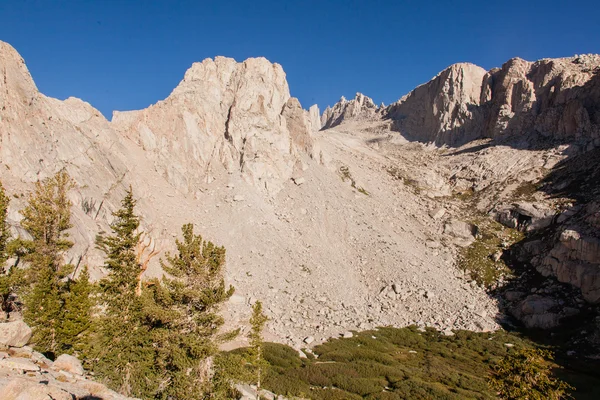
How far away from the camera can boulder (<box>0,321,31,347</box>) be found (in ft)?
53.1

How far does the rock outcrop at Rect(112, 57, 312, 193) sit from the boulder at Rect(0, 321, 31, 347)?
44.0 meters

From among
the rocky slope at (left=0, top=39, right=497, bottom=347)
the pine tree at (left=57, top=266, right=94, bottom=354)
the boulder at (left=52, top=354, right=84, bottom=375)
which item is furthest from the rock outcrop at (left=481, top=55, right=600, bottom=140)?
the boulder at (left=52, top=354, right=84, bottom=375)

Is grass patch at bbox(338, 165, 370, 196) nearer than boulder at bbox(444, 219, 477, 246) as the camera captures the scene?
No

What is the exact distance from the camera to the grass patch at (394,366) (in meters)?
28.8

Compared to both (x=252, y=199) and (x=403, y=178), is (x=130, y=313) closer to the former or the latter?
(x=252, y=199)

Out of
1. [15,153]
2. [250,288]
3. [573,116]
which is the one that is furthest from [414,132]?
[15,153]

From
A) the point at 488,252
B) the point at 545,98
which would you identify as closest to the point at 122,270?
the point at 488,252

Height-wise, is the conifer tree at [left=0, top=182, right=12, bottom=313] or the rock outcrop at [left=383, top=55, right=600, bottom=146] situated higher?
the rock outcrop at [left=383, top=55, right=600, bottom=146]

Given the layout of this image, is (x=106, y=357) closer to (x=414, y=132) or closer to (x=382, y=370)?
(x=382, y=370)

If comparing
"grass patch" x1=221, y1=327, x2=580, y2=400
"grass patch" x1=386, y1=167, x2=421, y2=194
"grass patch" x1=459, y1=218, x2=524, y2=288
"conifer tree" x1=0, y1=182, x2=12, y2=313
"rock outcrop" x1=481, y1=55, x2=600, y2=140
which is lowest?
"grass patch" x1=221, y1=327, x2=580, y2=400

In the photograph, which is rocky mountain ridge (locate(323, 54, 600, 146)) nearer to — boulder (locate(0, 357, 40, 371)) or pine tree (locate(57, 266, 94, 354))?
pine tree (locate(57, 266, 94, 354))

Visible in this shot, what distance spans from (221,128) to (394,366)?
54.9m

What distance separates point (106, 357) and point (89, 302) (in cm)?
574

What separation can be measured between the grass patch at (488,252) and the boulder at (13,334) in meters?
56.4
